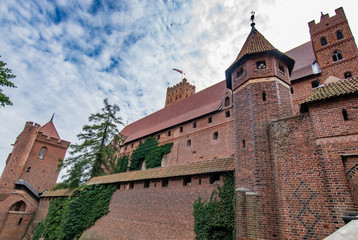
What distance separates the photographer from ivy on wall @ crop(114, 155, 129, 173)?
26752 millimetres

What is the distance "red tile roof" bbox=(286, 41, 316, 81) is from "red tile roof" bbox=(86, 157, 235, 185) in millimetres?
10841

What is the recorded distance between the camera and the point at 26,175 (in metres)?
26.8

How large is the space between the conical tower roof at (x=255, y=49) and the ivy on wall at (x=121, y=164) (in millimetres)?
18930

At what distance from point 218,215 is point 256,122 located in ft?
14.3

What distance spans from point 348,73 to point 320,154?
13506mm

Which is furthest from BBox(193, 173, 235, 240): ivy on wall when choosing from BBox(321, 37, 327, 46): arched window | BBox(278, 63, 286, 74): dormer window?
BBox(321, 37, 327, 46): arched window

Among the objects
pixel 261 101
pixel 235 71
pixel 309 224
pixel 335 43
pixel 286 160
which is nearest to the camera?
pixel 309 224

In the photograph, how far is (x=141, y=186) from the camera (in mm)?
14602

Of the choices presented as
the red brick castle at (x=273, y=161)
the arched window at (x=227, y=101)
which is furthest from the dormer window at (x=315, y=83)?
the arched window at (x=227, y=101)

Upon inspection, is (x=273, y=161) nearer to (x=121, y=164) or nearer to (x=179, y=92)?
(x=121, y=164)

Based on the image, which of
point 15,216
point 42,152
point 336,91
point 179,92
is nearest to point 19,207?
point 15,216

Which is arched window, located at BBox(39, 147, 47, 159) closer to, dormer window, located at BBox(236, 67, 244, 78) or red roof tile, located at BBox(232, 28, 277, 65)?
dormer window, located at BBox(236, 67, 244, 78)

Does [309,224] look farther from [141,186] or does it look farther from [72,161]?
[72,161]

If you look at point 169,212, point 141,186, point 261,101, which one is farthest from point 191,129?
point 261,101
